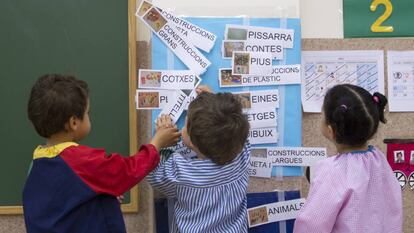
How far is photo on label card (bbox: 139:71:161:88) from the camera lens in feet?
5.52

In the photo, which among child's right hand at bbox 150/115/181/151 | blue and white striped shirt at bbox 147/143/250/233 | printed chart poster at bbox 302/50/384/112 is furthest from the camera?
printed chart poster at bbox 302/50/384/112

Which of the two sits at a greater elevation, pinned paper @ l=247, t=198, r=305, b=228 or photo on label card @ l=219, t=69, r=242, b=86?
photo on label card @ l=219, t=69, r=242, b=86

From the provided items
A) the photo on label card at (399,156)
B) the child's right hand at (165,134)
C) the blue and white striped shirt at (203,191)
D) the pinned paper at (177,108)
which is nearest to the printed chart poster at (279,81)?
the pinned paper at (177,108)

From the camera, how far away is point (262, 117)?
1.73 meters

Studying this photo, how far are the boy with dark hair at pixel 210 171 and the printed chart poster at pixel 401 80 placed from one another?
790 mm

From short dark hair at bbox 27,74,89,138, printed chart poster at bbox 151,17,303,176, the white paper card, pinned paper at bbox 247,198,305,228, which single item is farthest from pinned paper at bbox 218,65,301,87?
short dark hair at bbox 27,74,89,138

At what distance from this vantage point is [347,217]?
1367 mm

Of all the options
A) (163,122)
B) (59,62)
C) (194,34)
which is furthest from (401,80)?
(59,62)

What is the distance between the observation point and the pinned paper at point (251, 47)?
1727 millimetres

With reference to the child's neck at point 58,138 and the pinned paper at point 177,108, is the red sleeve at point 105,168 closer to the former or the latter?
the child's neck at point 58,138

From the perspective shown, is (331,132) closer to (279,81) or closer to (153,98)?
(279,81)

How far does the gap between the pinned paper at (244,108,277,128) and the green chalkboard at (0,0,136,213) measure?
0.47 m

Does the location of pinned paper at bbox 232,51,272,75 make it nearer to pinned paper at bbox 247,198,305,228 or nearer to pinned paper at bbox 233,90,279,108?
pinned paper at bbox 233,90,279,108

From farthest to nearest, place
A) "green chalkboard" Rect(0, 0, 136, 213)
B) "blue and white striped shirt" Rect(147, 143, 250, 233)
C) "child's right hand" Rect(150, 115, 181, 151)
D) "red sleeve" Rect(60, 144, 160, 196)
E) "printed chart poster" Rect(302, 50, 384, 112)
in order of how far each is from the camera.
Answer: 1. "printed chart poster" Rect(302, 50, 384, 112)
2. "green chalkboard" Rect(0, 0, 136, 213)
3. "child's right hand" Rect(150, 115, 181, 151)
4. "blue and white striped shirt" Rect(147, 143, 250, 233)
5. "red sleeve" Rect(60, 144, 160, 196)
